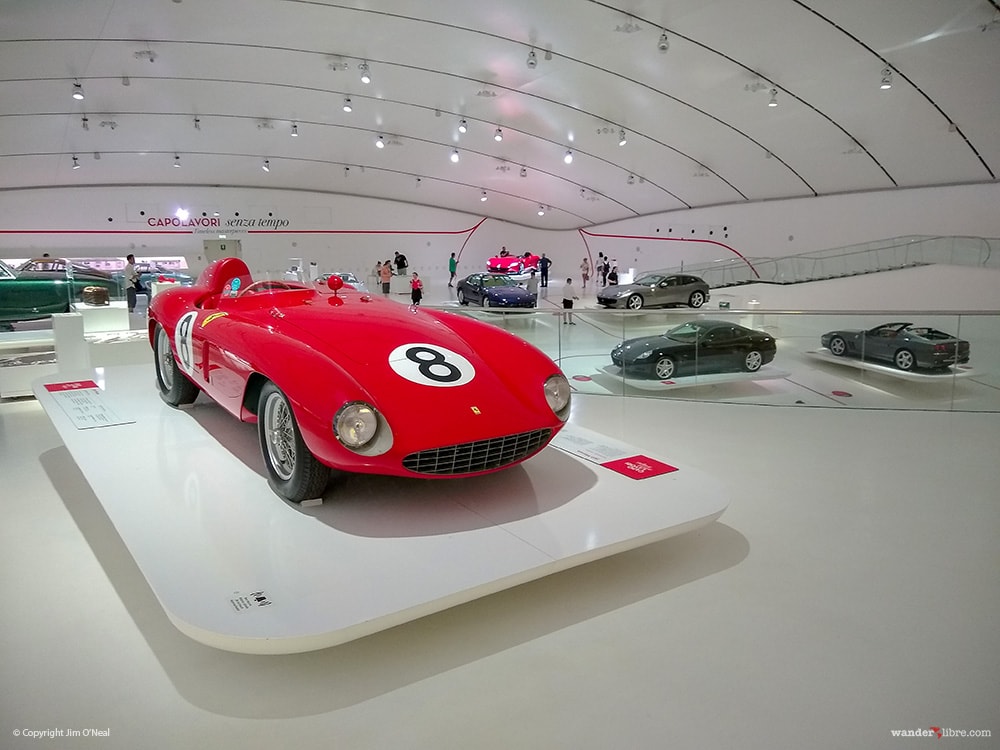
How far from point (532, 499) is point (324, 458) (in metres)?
1.00

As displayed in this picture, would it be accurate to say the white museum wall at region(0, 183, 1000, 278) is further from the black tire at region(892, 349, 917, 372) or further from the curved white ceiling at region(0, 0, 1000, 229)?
the black tire at region(892, 349, 917, 372)

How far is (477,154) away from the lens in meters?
20.7

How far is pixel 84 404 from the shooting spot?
16.4 feet

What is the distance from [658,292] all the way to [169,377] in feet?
40.1

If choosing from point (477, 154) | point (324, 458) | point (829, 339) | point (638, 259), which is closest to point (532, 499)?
point (324, 458)

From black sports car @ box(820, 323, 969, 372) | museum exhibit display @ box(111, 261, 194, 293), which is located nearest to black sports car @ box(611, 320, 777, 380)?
black sports car @ box(820, 323, 969, 372)

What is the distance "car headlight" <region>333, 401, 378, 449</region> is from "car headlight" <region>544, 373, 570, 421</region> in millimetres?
933

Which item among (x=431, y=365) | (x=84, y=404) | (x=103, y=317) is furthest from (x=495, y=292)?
A: (x=431, y=365)

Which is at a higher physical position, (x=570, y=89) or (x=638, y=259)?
(x=570, y=89)

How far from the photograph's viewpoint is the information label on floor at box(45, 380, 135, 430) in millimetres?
4523

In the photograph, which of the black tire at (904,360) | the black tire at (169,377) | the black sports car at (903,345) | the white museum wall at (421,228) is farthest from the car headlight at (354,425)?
the white museum wall at (421,228)

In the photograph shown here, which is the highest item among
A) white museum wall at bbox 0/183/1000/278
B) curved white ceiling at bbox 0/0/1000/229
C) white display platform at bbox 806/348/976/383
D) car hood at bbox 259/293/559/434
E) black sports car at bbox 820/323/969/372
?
curved white ceiling at bbox 0/0/1000/229

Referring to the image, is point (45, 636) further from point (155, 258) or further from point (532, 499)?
point (155, 258)

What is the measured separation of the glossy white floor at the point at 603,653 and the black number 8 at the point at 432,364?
1011 millimetres
